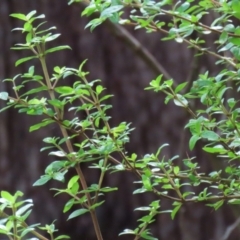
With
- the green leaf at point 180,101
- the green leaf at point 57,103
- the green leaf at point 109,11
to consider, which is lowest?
the green leaf at point 180,101

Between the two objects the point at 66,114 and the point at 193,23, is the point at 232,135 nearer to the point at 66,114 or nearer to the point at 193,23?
the point at 193,23

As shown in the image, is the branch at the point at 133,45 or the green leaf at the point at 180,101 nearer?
the green leaf at the point at 180,101

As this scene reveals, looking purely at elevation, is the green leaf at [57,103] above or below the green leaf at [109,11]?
below

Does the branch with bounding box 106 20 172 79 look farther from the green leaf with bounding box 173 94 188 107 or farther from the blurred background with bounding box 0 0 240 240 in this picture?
the green leaf with bounding box 173 94 188 107

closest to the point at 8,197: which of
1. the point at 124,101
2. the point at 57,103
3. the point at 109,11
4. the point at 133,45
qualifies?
the point at 57,103

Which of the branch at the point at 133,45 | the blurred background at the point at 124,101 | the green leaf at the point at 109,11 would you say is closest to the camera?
the green leaf at the point at 109,11

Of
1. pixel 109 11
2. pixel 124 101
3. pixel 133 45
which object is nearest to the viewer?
pixel 109 11

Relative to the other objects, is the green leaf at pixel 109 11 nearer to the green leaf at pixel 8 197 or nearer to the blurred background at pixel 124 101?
the green leaf at pixel 8 197

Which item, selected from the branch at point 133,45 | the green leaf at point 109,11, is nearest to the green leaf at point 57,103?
the green leaf at point 109,11

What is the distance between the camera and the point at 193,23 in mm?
624

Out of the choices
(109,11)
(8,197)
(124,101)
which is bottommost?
(124,101)

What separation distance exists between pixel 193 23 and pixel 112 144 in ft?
0.50

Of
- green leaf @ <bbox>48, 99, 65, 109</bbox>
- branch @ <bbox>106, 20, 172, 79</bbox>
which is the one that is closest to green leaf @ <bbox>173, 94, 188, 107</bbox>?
green leaf @ <bbox>48, 99, 65, 109</bbox>

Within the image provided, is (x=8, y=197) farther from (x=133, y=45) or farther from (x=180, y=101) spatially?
(x=133, y=45)
